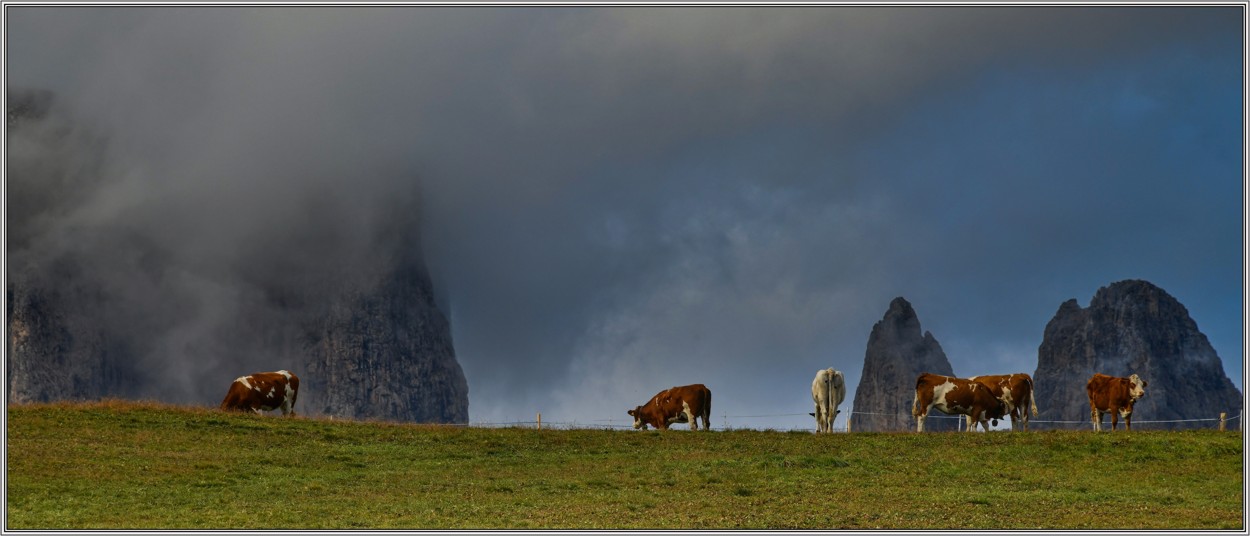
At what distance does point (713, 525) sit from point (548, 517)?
341 cm

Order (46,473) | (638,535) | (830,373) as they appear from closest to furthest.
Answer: (638,535), (46,473), (830,373)

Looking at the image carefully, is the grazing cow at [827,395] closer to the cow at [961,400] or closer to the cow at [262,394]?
the cow at [961,400]

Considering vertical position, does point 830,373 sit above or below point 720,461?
above

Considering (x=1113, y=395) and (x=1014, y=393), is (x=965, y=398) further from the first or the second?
(x=1113, y=395)

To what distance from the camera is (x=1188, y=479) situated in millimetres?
36469

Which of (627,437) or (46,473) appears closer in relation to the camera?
(46,473)

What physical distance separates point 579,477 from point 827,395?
1683 cm

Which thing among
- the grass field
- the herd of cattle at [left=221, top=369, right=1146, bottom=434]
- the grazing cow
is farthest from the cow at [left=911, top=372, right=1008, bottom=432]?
the grass field

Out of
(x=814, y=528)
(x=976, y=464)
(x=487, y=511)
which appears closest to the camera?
(x=814, y=528)

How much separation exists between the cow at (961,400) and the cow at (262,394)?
2303cm

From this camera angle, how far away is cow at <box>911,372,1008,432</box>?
160 feet

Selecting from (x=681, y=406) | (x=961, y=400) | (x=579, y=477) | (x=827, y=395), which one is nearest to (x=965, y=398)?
(x=961, y=400)

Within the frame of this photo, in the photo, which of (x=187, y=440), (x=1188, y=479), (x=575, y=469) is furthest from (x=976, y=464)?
(x=187, y=440)

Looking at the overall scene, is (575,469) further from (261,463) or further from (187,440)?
(187,440)
